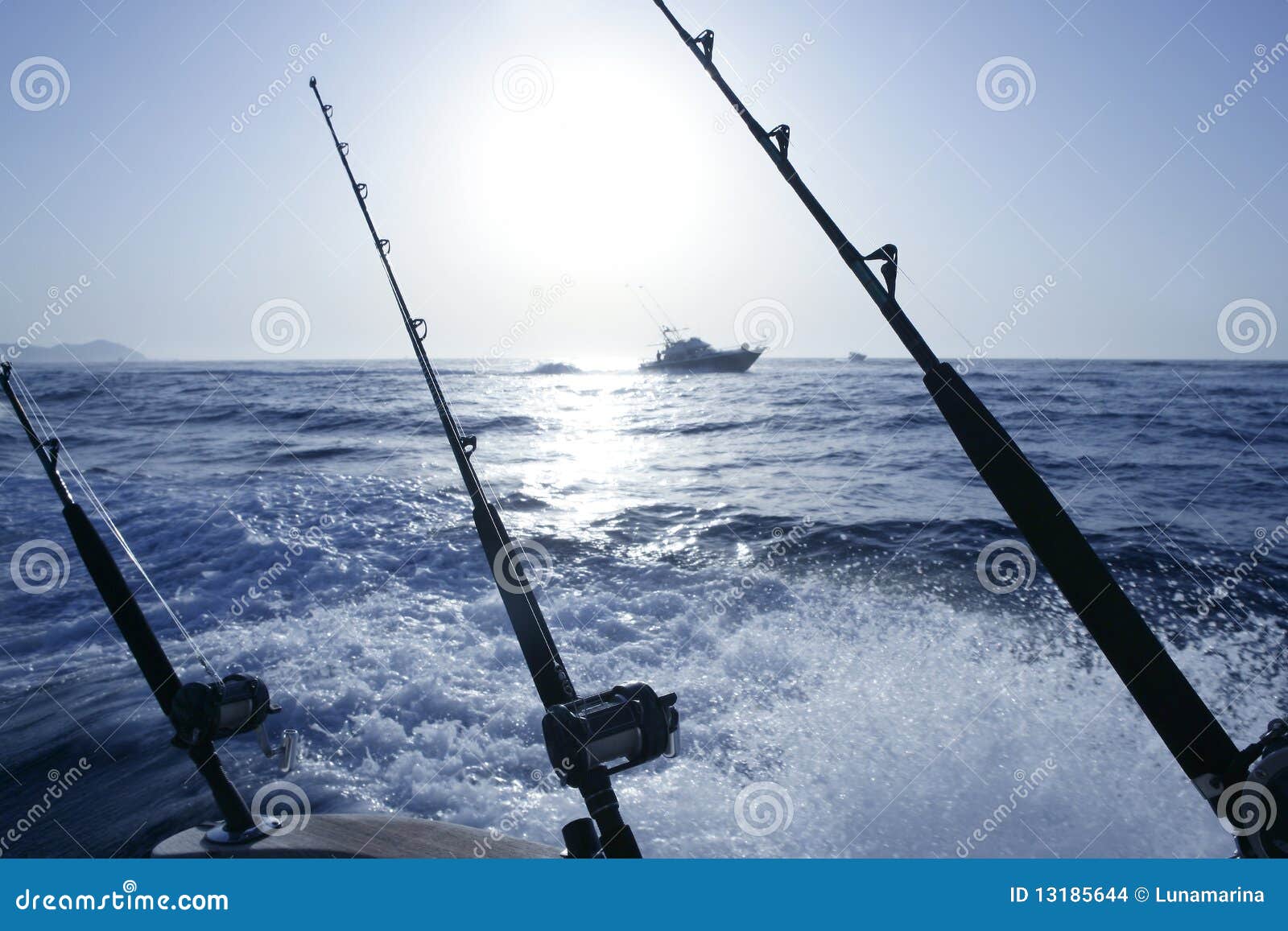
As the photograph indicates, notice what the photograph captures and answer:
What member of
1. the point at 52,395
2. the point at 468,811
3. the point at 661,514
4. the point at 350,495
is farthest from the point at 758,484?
the point at 52,395

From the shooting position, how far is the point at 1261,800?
1489mm

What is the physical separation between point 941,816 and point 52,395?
32682 millimetres

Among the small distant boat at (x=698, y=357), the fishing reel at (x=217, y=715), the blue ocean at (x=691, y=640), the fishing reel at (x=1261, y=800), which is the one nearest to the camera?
the fishing reel at (x=1261, y=800)

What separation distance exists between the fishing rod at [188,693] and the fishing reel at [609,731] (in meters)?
1.22

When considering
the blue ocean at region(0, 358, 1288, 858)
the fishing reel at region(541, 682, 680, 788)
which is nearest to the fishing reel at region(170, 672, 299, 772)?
the fishing reel at region(541, 682, 680, 788)

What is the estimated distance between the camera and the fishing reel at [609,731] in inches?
60.9

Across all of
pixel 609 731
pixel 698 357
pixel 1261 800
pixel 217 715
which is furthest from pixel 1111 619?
pixel 698 357

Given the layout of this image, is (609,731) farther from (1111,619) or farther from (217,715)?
(217,715)

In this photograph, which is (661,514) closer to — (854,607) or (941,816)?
(854,607)

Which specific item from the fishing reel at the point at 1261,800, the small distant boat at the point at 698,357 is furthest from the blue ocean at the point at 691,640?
the small distant boat at the point at 698,357

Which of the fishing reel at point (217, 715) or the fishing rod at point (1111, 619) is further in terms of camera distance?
the fishing reel at point (217, 715)

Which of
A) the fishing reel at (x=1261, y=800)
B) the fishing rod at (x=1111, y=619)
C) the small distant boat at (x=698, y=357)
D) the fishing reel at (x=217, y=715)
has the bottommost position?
the fishing reel at (x=1261, y=800)

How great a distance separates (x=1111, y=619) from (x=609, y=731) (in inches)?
50.5

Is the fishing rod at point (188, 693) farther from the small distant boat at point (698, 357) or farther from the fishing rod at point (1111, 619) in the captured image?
the small distant boat at point (698, 357)
